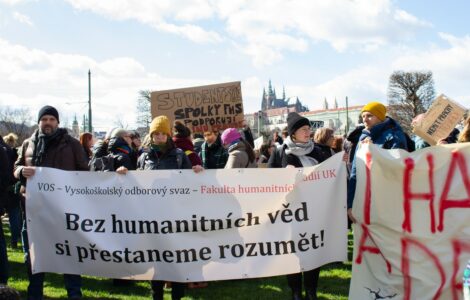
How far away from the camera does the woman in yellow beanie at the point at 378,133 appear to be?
489cm

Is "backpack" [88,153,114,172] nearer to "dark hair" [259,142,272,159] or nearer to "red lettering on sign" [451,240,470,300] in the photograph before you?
"red lettering on sign" [451,240,470,300]

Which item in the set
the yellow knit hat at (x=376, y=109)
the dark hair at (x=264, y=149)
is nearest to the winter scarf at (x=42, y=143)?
the yellow knit hat at (x=376, y=109)

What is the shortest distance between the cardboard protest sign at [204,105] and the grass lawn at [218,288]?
123 inches

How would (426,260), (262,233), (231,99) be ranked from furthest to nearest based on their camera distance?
1. (231,99)
2. (262,233)
3. (426,260)

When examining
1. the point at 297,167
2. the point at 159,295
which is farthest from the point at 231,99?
the point at 159,295

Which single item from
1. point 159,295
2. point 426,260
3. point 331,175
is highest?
point 331,175

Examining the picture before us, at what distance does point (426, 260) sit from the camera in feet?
15.0

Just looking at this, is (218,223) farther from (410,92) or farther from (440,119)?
(410,92)

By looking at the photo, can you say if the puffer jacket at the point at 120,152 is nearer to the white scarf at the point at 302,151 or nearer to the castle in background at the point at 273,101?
the white scarf at the point at 302,151

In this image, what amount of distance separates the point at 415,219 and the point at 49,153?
3603 mm

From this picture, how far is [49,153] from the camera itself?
5.31m

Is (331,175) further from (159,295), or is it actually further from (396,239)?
(159,295)

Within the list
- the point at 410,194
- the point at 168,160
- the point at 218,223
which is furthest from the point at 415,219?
the point at 168,160

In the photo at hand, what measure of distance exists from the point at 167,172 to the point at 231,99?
162 inches
